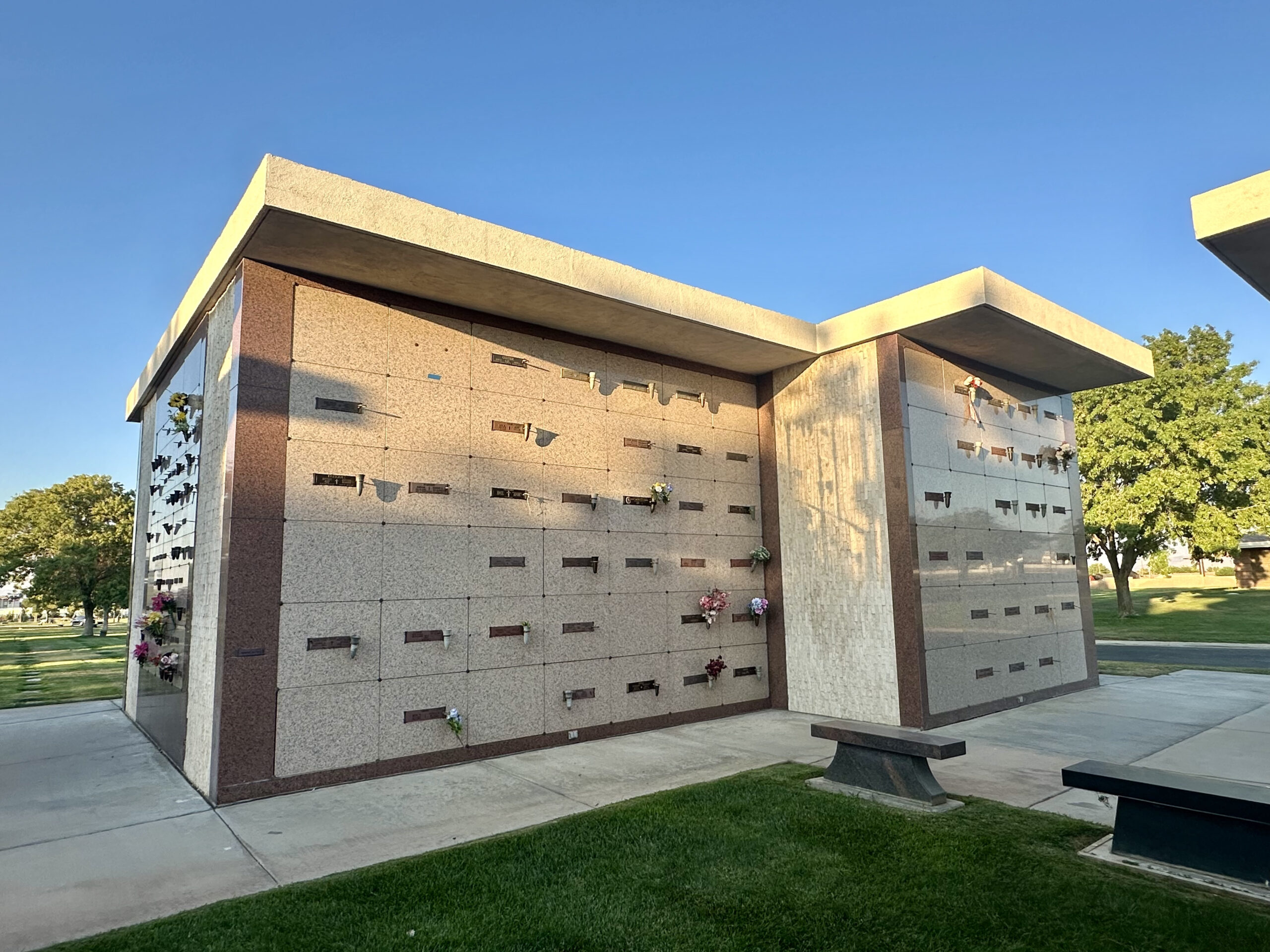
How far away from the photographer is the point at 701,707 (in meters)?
9.96

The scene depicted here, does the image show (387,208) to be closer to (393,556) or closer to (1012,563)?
(393,556)

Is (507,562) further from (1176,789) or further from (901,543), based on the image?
(1176,789)

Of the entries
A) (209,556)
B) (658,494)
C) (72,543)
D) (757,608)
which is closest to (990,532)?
(757,608)

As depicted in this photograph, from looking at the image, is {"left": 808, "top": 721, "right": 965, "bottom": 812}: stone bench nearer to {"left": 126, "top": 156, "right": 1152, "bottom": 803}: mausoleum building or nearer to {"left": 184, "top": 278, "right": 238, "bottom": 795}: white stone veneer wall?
{"left": 126, "top": 156, "right": 1152, "bottom": 803}: mausoleum building

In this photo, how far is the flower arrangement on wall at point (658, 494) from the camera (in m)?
9.75

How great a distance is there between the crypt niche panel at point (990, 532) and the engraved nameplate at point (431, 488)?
5.96 m

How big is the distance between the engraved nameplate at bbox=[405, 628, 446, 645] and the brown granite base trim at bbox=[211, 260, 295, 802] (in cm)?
127

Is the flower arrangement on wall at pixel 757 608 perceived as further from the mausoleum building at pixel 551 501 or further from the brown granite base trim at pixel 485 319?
the brown granite base trim at pixel 485 319

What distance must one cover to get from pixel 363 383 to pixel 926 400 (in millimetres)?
7433

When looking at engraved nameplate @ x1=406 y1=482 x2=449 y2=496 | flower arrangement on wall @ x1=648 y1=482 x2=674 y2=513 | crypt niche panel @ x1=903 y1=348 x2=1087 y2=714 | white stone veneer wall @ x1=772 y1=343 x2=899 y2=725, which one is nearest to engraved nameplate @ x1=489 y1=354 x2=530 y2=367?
engraved nameplate @ x1=406 y1=482 x2=449 y2=496

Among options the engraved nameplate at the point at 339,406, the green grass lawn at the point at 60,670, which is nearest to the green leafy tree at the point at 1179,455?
the engraved nameplate at the point at 339,406

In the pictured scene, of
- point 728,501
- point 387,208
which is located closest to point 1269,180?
point 387,208

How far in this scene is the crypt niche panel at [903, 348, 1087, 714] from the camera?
9750 mm

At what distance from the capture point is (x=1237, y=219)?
14.3 feet
